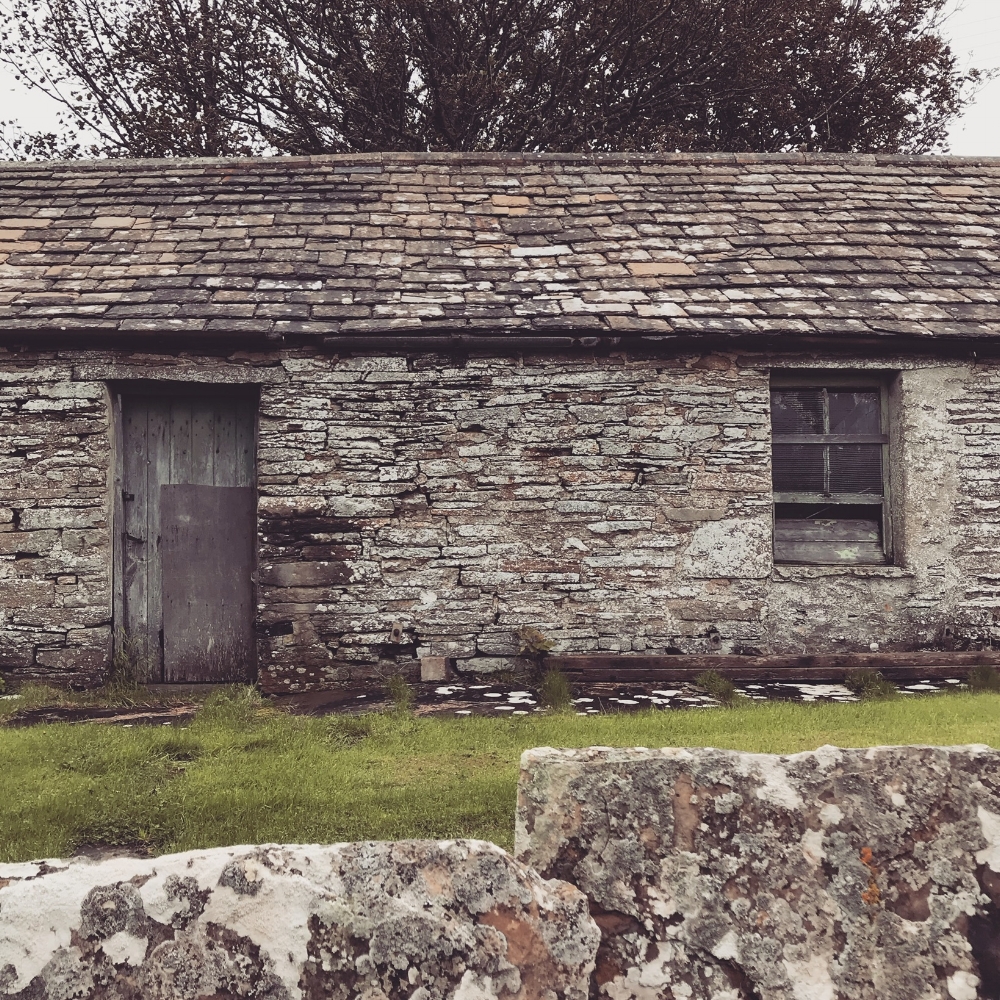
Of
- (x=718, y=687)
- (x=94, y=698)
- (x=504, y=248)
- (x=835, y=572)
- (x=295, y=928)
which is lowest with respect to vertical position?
(x=94, y=698)

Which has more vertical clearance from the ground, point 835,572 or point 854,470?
point 854,470

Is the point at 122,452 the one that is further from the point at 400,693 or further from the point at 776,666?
the point at 776,666

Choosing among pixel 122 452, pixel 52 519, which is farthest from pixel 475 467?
pixel 52 519

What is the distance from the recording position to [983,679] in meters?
6.95

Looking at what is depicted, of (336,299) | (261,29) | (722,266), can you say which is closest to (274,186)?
(336,299)

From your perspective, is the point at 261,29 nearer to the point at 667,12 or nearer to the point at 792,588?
the point at 667,12

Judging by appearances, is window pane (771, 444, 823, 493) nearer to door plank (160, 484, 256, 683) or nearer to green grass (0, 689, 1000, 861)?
green grass (0, 689, 1000, 861)

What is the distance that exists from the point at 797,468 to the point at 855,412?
2.48ft

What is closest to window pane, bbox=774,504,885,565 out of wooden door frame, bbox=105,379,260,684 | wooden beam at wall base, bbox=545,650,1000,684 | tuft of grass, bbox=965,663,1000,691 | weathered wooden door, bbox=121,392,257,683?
wooden beam at wall base, bbox=545,650,1000,684

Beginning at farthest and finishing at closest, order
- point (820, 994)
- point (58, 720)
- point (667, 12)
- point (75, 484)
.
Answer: point (667, 12) → point (75, 484) → point (58, 720) → point (820, 994)

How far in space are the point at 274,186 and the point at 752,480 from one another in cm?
602

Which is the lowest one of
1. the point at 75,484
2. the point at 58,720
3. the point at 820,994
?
the point at 58,720

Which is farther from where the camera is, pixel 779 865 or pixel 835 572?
pixel 835 572

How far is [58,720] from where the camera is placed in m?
6.14
